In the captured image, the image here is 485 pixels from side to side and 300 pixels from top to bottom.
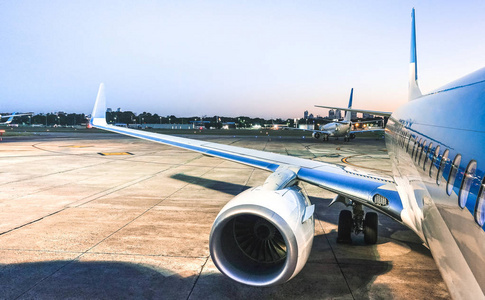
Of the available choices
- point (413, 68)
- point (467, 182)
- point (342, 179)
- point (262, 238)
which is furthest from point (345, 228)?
point (413, 68)

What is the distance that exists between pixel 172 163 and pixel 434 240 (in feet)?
55.7

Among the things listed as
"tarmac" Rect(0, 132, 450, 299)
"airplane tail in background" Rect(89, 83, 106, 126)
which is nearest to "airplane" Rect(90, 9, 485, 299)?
"tarmac" Rect(0, 132, 450, 299)

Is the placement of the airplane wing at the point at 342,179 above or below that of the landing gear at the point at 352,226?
above

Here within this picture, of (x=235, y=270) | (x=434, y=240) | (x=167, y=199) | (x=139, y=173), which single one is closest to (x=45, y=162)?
(x=139, y=173)

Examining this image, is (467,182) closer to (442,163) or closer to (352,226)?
(442,163)

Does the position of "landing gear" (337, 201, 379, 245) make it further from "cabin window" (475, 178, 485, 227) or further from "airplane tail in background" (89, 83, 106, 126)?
"airplane tail in background" (89, 83, 106, 126)

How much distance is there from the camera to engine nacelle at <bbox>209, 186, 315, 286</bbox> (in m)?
3.86

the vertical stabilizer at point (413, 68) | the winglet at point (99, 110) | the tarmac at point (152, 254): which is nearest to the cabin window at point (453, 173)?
the tarmac at point (152, 254)

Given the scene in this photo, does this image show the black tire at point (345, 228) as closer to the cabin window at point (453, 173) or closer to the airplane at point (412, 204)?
the airplane at point (412, 204)

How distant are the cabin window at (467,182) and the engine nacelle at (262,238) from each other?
1.84 metres

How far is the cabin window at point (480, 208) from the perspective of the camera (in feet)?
7.08

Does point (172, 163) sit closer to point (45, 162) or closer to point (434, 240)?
point (45, 162)

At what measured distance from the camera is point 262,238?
4492mm

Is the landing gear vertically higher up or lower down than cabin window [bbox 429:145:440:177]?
lower down
